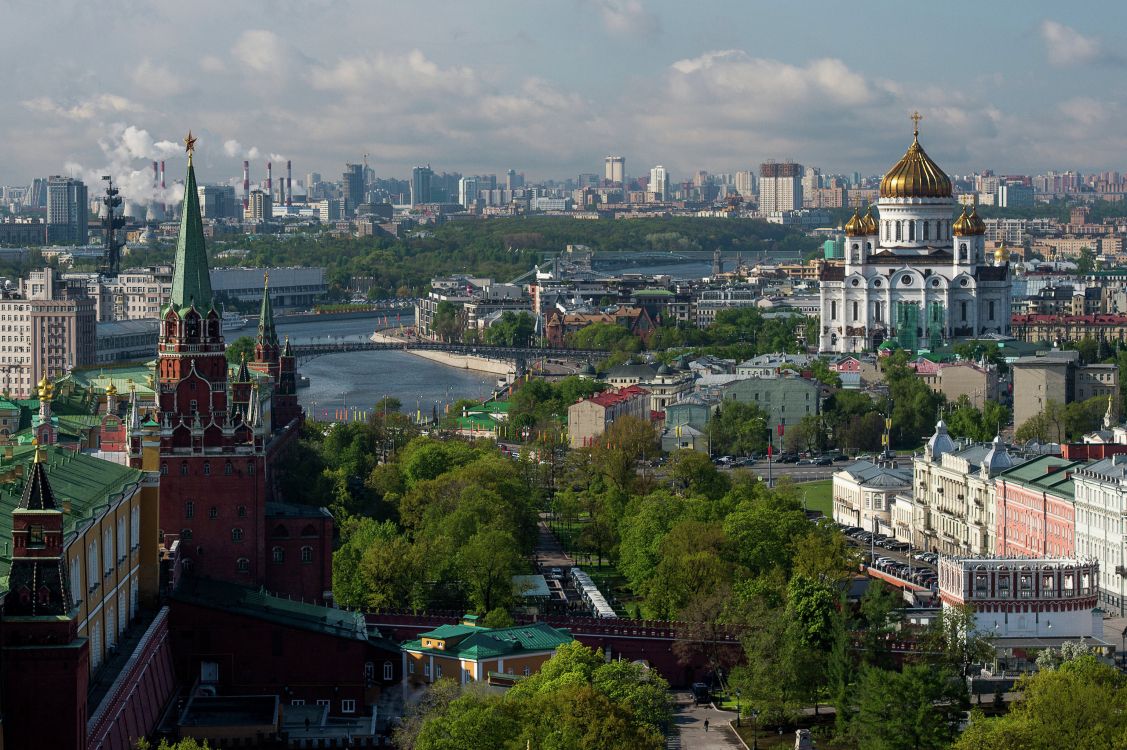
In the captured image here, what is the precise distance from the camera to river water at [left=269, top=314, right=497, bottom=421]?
89.4 meters

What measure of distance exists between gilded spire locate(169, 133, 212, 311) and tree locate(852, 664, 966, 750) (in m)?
14.2

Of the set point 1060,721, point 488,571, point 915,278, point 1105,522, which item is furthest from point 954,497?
point 915,278

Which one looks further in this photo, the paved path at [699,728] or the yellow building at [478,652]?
the yellow building at [478,652]

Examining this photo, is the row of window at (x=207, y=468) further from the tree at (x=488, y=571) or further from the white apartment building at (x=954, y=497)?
the white apartment building at (x=954, y=497)

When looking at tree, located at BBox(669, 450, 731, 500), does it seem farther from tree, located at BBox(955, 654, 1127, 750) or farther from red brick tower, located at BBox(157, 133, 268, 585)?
tree, located at BBox(955, 654, 1127, 750)

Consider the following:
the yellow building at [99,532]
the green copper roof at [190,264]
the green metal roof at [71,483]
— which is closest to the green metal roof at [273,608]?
the yellow building at [99,532]

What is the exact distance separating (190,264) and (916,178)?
5956cm

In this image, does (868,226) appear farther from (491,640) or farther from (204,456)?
(491,640)

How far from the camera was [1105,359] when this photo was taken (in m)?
90.9

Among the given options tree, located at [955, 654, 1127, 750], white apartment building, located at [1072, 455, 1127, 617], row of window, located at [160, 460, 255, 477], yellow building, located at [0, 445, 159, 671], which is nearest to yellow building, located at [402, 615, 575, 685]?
yellow building, located at [0, 445, 159, 671]

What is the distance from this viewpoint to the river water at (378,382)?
89.4m

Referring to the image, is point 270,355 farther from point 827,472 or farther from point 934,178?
point 934,178

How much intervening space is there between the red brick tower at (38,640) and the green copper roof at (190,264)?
49.7 feet

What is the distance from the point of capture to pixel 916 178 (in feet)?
324
